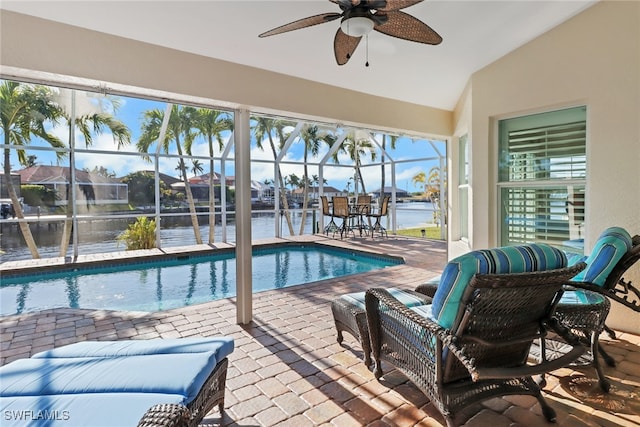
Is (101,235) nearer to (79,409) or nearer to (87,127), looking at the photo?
(87,127)

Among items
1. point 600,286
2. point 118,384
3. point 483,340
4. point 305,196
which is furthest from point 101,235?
point 600,286

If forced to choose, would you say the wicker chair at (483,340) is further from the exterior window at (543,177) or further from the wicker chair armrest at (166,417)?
the exterior window at (543,177)

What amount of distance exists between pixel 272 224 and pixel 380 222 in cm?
375

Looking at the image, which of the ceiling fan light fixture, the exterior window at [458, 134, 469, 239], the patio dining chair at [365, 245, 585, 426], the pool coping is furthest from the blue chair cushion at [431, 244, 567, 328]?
the pool coping

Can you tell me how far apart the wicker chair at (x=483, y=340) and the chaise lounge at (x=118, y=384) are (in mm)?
1155

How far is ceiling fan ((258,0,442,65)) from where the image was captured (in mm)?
2123

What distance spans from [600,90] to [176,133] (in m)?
8.77

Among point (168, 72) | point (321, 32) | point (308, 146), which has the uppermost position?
point (308, 146)

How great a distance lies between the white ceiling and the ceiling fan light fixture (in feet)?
3.05

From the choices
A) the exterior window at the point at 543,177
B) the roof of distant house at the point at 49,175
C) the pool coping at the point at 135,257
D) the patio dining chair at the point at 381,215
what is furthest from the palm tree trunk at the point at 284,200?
the exterior window at the point at 543,177

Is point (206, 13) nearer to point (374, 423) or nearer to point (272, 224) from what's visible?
point (374, 423)

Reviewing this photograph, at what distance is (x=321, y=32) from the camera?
3285 millimetres

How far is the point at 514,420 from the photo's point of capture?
6.72ft

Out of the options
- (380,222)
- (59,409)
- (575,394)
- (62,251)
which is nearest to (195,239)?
(62,251)
